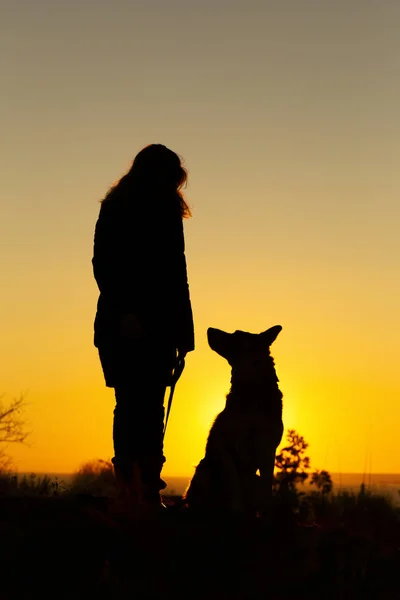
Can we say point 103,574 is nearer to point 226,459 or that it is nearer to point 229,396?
point 226,459

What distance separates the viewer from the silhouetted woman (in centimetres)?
827

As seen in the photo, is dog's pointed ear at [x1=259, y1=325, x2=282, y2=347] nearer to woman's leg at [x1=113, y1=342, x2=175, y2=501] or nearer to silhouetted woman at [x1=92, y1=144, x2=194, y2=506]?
silhouetted woman at [x1=92, y1=144, x2=194, y2=506]

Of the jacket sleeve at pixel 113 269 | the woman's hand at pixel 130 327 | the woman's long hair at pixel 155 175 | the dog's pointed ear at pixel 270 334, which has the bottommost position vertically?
the woman's hand at pixel 130 327

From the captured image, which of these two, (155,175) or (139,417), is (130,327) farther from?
(155,175)

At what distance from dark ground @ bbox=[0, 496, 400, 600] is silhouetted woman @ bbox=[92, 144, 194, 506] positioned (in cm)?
93

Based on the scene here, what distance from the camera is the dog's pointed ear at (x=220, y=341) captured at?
8773mm

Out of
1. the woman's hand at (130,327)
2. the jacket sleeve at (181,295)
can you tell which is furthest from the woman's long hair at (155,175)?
the woman's hand at (130,327)

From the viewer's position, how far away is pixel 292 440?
15891 millimetres

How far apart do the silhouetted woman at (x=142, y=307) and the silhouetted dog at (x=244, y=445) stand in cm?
44

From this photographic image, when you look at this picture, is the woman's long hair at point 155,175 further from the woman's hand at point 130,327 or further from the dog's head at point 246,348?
the dog's head at point 246,348

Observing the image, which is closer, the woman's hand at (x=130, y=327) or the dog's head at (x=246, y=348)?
the woman's hand at (x=130, y=327)

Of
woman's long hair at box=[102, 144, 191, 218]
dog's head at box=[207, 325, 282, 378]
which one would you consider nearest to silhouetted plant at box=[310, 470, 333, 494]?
dog's head at box=[207, 325, 282, 378]

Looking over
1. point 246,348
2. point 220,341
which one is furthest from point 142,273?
point 246,348

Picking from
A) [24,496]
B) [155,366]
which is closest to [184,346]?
[155,366]
